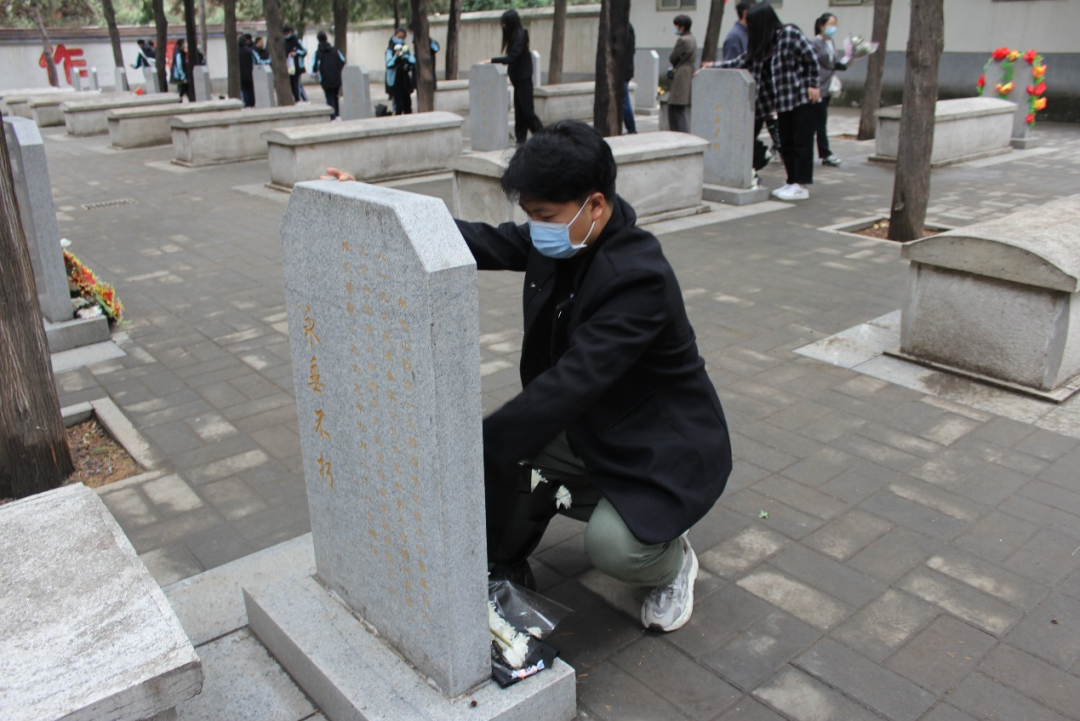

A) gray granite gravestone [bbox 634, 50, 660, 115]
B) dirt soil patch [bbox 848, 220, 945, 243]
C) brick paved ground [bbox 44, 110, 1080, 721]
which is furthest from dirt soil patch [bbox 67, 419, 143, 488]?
gray granite gravestone [bbox 634, 50, 660, 115]

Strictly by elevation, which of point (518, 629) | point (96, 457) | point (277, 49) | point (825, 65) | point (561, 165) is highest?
point (277, 49)

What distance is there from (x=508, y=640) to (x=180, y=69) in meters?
24.0

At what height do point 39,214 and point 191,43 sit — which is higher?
point 191,43

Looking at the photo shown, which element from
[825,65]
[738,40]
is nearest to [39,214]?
[738,40]

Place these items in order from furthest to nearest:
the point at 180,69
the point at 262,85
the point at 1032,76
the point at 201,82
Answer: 1. the point at 180,69
2. the point at 201,82
3. the point at 262,85
4. the point at 1032,76

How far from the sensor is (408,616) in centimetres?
242

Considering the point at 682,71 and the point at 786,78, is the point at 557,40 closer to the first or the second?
the point at 682,71

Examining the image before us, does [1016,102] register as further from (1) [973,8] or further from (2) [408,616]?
(2) [408,616]

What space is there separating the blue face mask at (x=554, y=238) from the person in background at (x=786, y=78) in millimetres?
7216

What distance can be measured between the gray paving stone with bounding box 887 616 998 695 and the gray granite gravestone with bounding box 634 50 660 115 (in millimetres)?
16495

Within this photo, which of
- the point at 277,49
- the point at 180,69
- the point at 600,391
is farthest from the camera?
the point at 180,69

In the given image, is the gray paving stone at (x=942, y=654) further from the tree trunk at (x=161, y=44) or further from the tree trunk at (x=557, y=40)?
the tree trunk at (x=161, y=44)

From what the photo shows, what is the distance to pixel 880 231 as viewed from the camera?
8.09 m

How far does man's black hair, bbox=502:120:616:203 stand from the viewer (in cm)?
239
